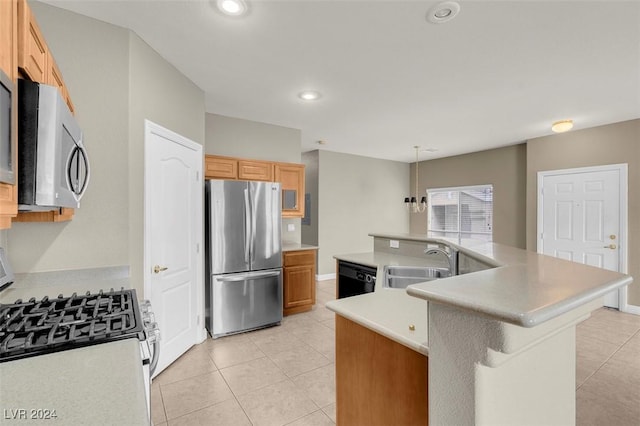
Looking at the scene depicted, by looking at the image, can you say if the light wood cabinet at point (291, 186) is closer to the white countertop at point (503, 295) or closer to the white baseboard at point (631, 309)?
the white countertop at point (503, 295)

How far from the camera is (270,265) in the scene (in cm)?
352

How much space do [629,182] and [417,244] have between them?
3.38 metres

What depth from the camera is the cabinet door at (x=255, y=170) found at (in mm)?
3911

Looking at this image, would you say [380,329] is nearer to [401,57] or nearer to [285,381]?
[285,381]

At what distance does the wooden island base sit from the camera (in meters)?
1.18

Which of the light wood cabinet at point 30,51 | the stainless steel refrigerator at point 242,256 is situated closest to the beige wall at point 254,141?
the stainless steel refrigerator at point 242,256

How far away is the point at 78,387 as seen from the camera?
2.41ft

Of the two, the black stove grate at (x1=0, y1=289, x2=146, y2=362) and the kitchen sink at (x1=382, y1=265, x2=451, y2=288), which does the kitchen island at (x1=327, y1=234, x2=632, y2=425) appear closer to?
the black stove grate at (x1=0, y1=289, x2=146, y2=362)

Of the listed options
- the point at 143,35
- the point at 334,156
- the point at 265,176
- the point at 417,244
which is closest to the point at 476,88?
the point at 417,244

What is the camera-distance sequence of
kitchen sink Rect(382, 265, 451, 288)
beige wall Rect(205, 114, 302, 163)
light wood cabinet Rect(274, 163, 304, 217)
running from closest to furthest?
kitchen sink Rect(382, 265, 451, 288)
beige wall Rect(205, 114, 302, 163)
light wood cabinet Rect(274, 163, 304, 217)

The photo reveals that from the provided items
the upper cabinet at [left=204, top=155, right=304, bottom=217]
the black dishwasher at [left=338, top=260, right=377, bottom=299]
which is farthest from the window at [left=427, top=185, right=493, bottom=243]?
the black dishwasher at [left=338, top=260, right=377, bottom=299]

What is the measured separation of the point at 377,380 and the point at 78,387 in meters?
Result: 1.12

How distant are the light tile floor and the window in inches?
116

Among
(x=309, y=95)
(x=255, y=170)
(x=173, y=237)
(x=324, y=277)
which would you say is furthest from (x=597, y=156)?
(x=173, y=237)
